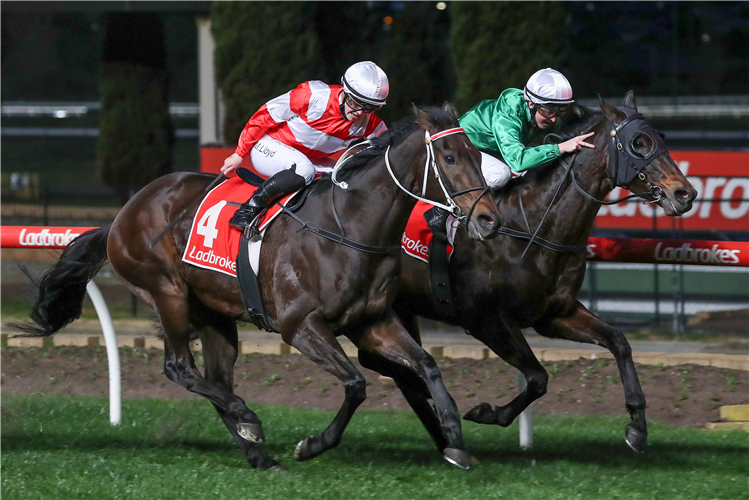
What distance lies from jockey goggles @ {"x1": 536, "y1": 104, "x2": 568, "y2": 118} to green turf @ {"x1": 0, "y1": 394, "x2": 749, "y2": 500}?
1.72 meters

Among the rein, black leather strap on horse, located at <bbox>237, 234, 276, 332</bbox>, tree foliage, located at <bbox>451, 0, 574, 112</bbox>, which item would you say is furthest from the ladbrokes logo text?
tree foliage, located at <bbox>451, 0, 574, 112</bbox>

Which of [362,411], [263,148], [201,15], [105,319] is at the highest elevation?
[201,15]

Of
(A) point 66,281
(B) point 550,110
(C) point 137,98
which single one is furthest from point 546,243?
(C) point 137,98

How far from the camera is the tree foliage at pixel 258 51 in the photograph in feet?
38.1

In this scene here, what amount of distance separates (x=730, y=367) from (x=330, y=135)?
3747 mm

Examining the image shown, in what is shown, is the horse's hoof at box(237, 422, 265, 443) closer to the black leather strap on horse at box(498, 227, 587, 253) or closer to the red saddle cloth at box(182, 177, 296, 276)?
the red saddle cloth at box(182, 177, 296, 276)

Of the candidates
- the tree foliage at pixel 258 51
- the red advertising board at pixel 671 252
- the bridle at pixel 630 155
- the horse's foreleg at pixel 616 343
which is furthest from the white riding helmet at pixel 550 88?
the tree foliage at pixel 258 51

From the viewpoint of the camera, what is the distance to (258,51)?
11.6 meters

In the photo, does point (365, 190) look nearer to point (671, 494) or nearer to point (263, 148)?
point (263, 148)

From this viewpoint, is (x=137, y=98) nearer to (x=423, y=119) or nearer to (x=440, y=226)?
(x=440, y=226)

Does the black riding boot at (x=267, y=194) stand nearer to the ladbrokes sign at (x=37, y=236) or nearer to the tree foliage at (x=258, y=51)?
the ladbrokes sign at (x=37, y=236)

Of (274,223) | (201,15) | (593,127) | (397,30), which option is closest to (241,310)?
(274,223)

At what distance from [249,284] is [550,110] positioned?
1.68 meters

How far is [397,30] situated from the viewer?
53.2ft
